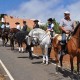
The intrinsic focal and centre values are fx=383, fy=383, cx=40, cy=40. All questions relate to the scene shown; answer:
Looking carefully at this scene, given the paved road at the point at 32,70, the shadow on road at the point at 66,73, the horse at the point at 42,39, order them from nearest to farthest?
the shadow on road at the point at 66,73, the paved road at the point at 32,70, the horse at the point at 42,39

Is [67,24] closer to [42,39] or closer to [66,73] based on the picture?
[66,73]

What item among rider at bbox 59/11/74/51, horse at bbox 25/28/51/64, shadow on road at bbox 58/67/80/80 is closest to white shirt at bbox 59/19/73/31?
rider at bbox 59/11/74/51

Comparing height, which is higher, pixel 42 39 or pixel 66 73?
pixel 42 39

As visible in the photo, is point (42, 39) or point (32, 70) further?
point (42, 39)

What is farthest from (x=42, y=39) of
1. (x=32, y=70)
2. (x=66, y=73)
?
(x=66, y=73)

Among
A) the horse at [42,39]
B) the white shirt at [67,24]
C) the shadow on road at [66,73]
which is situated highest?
the white shirt at [67,24]

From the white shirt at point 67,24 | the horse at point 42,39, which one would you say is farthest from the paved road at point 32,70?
the white shirt at point 67,24

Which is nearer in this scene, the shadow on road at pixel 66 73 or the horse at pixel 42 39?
the shadow on road at pixel 66 73

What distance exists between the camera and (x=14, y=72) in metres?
18.7

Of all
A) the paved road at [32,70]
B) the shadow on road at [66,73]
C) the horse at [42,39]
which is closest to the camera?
the shadow on road at [66,73]

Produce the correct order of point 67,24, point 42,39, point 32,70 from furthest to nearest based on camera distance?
point 42,39 < point 32,70 < point 67,24

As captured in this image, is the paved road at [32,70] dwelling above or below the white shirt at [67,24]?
below

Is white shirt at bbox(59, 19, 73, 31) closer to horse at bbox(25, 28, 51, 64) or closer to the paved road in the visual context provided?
the paved road

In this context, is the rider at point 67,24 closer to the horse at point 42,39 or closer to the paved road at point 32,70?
the paved road at point 32,70
